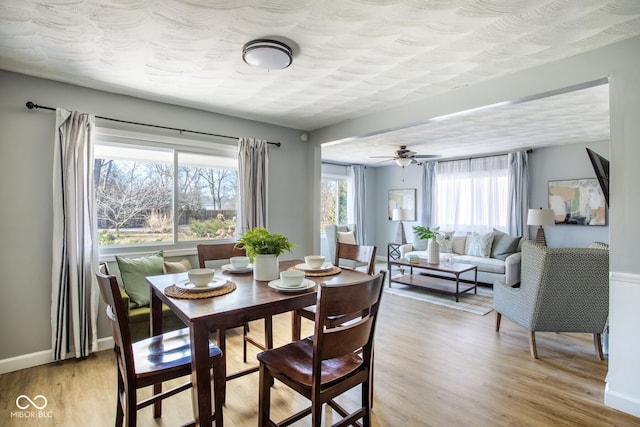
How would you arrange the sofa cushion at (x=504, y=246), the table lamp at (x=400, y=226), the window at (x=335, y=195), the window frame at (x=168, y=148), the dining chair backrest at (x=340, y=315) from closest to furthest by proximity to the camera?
the dining chair backrest at (x=340, y=315)
the window frame at (x=168, y=148)
the sofa cushion at (x=504, y=246)
the table lamp at (x=400, y=226)
the window at (x=335, y=195)

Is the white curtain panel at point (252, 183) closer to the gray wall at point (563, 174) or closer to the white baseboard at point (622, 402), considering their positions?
the white baseboard at point (622, 402)

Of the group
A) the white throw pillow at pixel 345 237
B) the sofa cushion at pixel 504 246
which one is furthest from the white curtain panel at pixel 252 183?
the sofa cushion at pixel 504 246

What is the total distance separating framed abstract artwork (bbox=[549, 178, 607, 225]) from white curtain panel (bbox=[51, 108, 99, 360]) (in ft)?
22.0

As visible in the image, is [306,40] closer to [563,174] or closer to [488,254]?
[488,254]

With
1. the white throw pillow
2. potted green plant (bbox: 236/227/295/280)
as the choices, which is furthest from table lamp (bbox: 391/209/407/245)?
potted green plant (bbox: 236/227/295/280)

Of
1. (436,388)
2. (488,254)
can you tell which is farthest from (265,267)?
(488,254)

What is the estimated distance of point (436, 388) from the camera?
2330 mm

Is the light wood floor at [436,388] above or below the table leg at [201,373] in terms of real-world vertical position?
below

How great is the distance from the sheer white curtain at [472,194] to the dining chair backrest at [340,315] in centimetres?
571

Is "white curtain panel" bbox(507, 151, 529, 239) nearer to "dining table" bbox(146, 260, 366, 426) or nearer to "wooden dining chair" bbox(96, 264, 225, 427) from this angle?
"dining table" bbox(146, 260, 366, 426)

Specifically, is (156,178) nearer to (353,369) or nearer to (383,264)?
(353,369)

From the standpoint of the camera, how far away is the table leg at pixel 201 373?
1.38 meters

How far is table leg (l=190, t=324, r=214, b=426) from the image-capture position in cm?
138

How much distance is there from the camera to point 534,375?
8.31ft
